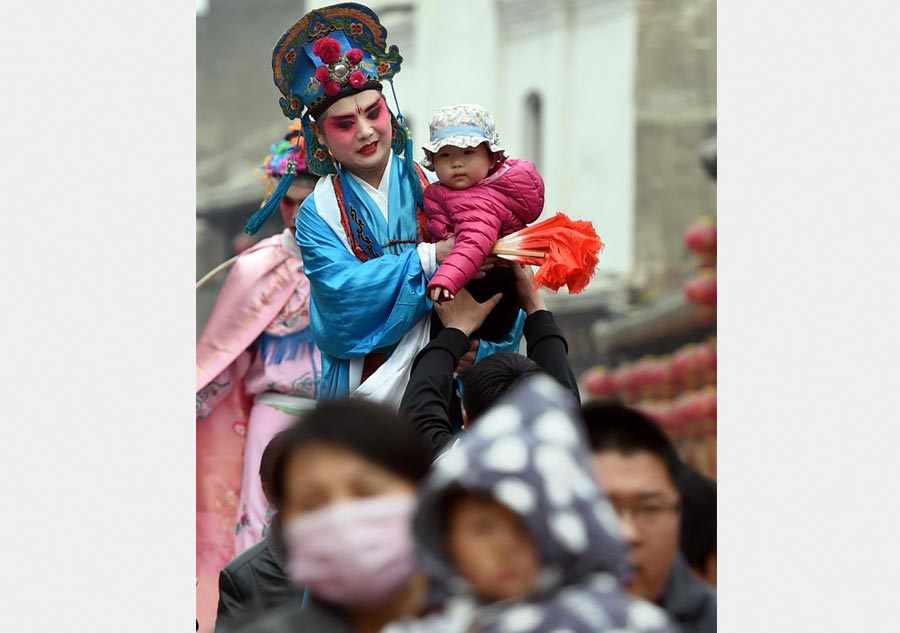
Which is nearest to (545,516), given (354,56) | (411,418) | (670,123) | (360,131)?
(411,418)

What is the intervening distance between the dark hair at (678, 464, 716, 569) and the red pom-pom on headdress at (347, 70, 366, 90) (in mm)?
1303

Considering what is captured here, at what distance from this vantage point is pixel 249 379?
616cm

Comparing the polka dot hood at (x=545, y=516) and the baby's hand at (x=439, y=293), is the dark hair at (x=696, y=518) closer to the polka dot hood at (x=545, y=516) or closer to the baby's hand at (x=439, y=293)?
the baby's hand at (x=439, y=293)

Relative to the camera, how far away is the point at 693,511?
3553 mm

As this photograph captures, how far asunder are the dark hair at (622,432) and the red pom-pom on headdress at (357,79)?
4.57ft

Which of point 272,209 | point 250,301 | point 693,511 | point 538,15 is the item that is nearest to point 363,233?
point 272,209

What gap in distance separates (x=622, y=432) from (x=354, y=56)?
1529mm

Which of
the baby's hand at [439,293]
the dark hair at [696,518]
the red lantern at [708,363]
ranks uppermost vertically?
the baby's hand at [439,293]

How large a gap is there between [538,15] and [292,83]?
12.9m

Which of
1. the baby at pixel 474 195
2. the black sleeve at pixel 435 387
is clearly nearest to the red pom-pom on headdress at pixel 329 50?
the baby at pixel 474 195

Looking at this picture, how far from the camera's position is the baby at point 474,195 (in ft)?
13.3

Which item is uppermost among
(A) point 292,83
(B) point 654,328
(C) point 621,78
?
(C) point 621,78

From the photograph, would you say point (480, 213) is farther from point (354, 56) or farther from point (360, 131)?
point (354, 56)

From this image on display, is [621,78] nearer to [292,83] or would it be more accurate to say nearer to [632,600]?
[292,83]
